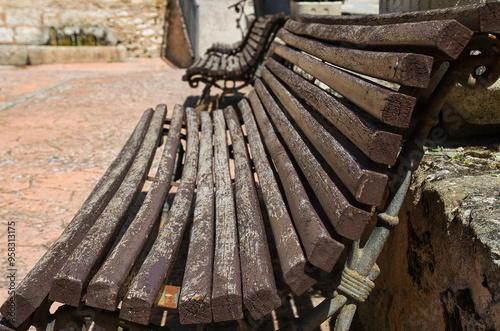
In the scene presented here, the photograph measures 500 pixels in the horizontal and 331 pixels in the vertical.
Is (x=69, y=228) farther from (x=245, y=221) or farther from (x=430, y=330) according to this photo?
(x=430, y=330)

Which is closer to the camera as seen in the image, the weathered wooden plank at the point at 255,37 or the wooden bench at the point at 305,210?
the wooden bench at the point at 305,210

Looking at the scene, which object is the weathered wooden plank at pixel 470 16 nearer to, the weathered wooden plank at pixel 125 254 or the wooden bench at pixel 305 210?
the wooden bench at pixel 305 210

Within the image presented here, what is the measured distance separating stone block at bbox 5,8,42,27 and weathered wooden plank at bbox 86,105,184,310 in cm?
958

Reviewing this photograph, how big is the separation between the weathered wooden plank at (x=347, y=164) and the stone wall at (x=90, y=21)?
31.2ft

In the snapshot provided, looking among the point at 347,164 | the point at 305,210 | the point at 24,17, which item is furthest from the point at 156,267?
the point at 24,17

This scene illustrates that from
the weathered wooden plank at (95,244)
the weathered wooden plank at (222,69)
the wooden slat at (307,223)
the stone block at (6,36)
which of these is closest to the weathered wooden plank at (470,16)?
the wooden slat at (307,223)

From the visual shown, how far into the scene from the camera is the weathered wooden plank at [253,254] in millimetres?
1218

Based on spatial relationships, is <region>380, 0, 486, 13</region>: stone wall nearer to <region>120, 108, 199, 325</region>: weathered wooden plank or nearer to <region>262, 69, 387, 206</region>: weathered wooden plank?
<region>262, 69, 387, 206</region>: weathered wooden plank

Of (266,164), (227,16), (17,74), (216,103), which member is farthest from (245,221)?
(17,74)

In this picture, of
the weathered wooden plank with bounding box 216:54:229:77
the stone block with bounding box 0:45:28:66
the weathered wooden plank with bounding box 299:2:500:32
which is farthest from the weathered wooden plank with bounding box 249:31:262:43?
the stone block with bounding box 0:45:28:66

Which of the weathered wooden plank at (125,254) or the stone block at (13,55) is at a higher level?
the stone block at (13,55)

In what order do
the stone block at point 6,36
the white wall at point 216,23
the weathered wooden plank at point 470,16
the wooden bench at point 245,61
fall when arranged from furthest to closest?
the stone block at point 6,36, the white wall at point 216,23, the wooden bench at point 245,61, the weathered wooden plank at point 470,16

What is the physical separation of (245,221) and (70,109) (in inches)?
175

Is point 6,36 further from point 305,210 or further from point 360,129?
point 360,129
